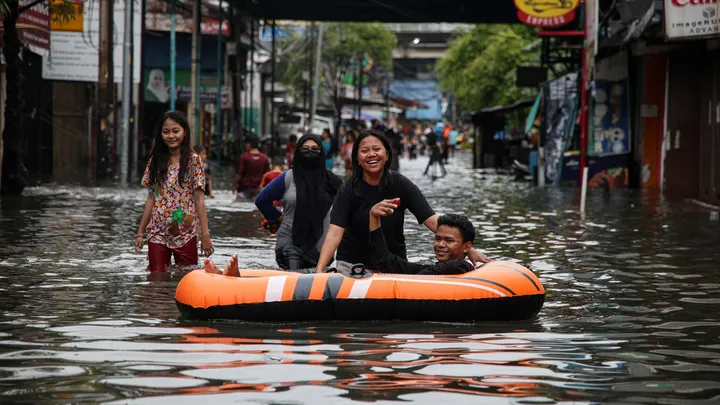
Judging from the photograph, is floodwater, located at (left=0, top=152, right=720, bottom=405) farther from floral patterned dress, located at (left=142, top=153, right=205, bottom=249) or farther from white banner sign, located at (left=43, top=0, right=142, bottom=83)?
white banner sign, located at (left=43, top=0, right=142, bottom=83)

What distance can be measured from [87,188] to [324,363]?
71.9 feet

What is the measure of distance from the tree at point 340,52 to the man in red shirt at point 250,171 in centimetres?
4869

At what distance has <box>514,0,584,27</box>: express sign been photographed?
1136 inches

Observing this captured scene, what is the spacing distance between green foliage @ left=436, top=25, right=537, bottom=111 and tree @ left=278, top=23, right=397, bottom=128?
524 inches

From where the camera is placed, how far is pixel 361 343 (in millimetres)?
8328

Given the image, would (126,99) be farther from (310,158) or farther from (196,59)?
(310,158)

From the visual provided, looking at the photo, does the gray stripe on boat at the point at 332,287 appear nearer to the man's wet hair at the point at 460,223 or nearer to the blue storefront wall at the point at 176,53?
the man's wet hair at the point at 460,223

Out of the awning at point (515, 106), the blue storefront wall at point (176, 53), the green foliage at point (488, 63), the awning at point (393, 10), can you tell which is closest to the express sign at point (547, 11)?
the awning at point (393, 10)

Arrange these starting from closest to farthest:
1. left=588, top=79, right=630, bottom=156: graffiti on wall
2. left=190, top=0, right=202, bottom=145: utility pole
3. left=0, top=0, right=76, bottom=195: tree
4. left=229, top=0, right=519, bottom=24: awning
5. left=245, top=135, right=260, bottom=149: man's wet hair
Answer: left=0, top=0, right=76, bottom=195: tree < left=245, top=135, right=260, bottom=149: man's wet hair < left=588, top=79, right=630, bottom=156: graffiti on wall < left=190, top=0, right=202, bottom=145: utility pole < left=229, top=0, right=519, bottom=24: awning

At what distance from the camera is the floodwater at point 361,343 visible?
262 inches

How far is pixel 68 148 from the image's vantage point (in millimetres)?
40750

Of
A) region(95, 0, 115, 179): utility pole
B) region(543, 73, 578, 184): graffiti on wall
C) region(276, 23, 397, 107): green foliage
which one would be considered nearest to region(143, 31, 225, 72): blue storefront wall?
region(95, 0, 115, 179): utility pole

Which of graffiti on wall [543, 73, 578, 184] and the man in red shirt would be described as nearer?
the man in red shirt

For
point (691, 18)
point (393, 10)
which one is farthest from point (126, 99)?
point (691, 18)
